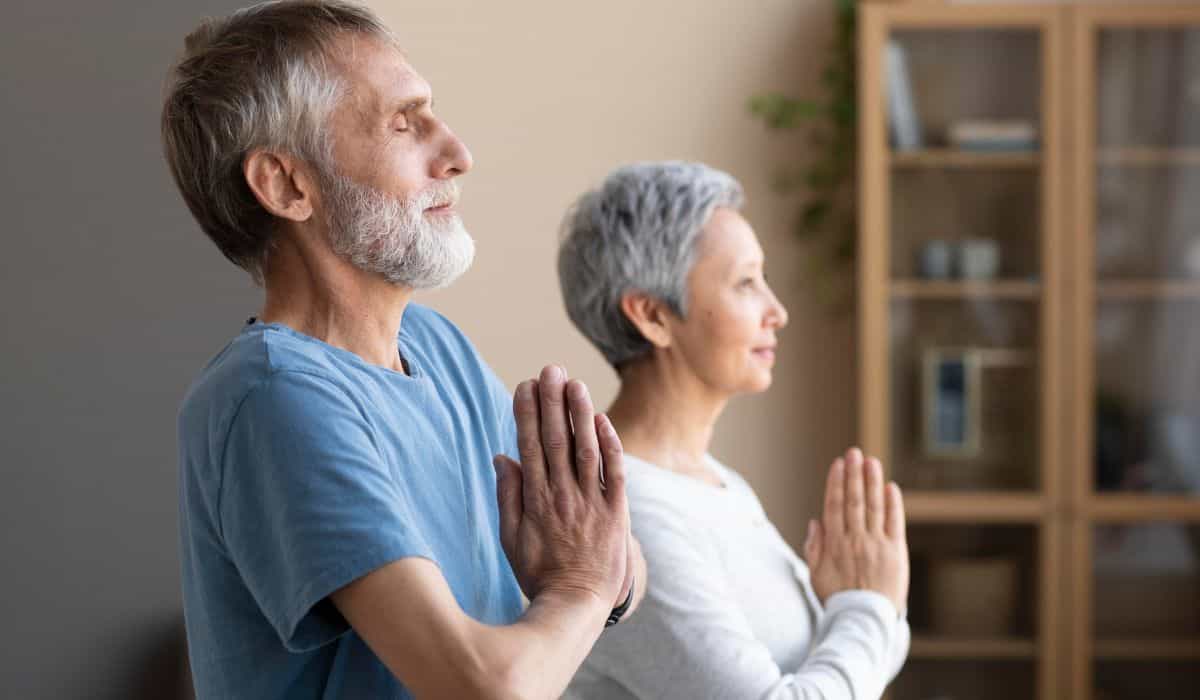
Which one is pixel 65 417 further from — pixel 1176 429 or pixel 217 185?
pixel 1176 429

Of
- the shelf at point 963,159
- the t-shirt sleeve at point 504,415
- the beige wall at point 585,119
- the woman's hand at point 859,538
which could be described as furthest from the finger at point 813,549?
the beige wall at point 585,119

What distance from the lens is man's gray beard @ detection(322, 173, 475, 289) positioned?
1.03 metres

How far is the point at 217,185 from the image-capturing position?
3.39 feet

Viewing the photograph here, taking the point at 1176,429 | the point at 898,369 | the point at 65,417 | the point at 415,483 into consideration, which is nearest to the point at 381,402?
the point at 415,483

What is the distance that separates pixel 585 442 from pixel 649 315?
2.16 feet

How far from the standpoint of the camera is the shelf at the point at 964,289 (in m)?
3.20

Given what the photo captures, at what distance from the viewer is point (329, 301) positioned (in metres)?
1.04

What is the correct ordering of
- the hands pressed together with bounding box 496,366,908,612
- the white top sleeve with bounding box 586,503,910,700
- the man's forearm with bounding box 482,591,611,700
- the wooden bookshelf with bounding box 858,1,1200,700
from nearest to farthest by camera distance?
the man's forearm with bounding box 482,591,611,700
the hands pressed together with bounding box 496,366,908,612
the white top sleeve with bounding box 586,503,910,700
the wooden bookshelf with bounding box 858,1,1200,700

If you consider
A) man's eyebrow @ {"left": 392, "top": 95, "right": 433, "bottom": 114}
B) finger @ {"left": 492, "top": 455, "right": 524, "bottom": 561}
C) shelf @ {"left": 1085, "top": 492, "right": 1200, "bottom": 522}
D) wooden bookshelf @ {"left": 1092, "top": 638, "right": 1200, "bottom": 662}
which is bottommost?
wooden bookshelf @ {"left": 1092, "top": 638, "right": 1200, "bottom": 662}

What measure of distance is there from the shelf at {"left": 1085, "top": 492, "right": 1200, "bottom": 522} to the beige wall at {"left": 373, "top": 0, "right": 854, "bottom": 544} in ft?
2.55

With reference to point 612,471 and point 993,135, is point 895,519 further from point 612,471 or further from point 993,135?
point 993,135

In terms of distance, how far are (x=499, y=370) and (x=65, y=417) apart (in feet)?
7.39

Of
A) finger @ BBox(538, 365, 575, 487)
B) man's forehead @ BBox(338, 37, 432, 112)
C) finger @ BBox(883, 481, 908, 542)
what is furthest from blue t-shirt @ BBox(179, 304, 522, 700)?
finger @ BBox(883, 481, 908, 542)

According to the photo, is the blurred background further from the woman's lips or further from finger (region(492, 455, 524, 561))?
finger (region(492, 455, 524, 561))
